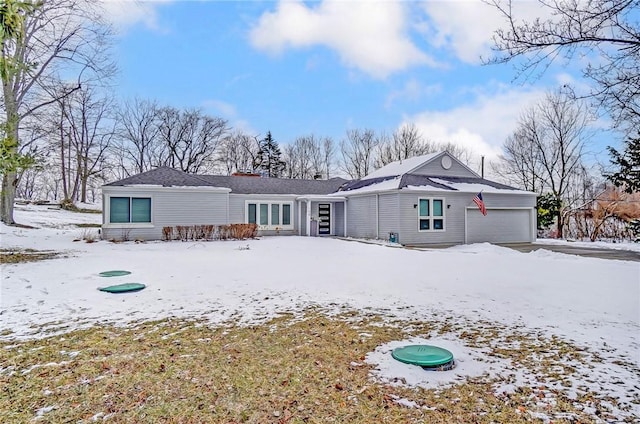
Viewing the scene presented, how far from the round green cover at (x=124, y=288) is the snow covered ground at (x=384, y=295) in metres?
0.18

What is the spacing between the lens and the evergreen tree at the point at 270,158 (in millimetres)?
39062

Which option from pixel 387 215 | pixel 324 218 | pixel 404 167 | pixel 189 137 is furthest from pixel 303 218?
pixel 189 137

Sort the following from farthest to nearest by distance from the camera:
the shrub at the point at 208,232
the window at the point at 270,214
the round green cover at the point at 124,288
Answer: the window at the point at 270,214, the shrub at the point at 208,232, the round green cover at the point at 124,288

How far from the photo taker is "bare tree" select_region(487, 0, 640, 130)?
→ 4480 mm

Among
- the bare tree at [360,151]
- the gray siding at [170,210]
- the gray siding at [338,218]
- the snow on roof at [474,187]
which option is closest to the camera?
the gray siding at [170,210]

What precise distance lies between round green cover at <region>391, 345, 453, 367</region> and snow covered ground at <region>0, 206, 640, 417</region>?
0.10m

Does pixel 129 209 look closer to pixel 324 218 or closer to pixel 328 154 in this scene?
pixel 324 218

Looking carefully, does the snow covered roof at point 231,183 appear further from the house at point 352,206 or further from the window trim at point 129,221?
the window trim at point 129,221

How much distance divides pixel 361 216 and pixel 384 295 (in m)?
11.9

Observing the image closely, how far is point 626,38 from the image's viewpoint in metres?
4.55

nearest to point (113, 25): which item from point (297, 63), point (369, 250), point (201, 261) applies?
point (297, 63)

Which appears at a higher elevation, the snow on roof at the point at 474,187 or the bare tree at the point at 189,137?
the bare tree at the point at 189,137

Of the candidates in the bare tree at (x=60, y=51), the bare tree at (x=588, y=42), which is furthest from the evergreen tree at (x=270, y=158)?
the bare tree at (x=588, y=42)

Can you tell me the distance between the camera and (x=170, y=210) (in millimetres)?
16156
